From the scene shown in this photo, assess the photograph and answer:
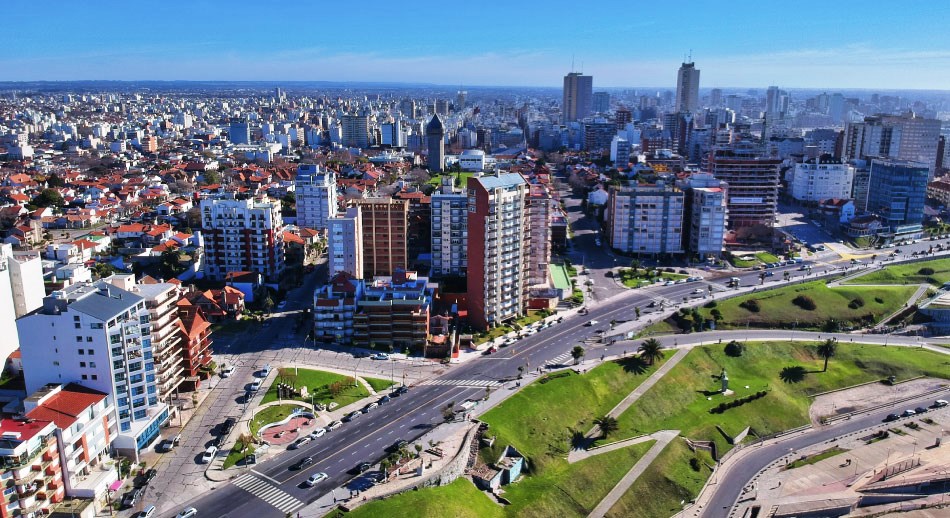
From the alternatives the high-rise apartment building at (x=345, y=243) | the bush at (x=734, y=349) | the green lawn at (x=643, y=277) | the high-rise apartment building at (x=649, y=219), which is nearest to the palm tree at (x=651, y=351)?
the bush at (x=734, y=349)

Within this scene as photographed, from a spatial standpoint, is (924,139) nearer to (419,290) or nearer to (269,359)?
(419,290)

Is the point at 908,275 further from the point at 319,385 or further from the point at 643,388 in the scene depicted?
the point at 319,385

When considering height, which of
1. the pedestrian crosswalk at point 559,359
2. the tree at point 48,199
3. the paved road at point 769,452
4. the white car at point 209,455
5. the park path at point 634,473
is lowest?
the paved road at point 769,452

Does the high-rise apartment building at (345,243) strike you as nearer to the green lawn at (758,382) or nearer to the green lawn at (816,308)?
the green lawn at (758,382)

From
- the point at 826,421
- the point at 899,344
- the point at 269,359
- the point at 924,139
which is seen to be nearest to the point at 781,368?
the point at 826,421

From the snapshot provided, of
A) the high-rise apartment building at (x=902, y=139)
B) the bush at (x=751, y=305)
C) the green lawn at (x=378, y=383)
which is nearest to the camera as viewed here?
the green lawn at (x=378, y=383)

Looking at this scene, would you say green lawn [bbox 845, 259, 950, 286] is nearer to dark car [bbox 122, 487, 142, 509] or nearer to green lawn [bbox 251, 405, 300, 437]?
green lawn [bbox 251, 405, 300, 437]

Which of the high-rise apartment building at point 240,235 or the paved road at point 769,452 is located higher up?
the high-rise apartment building at point 240,235
